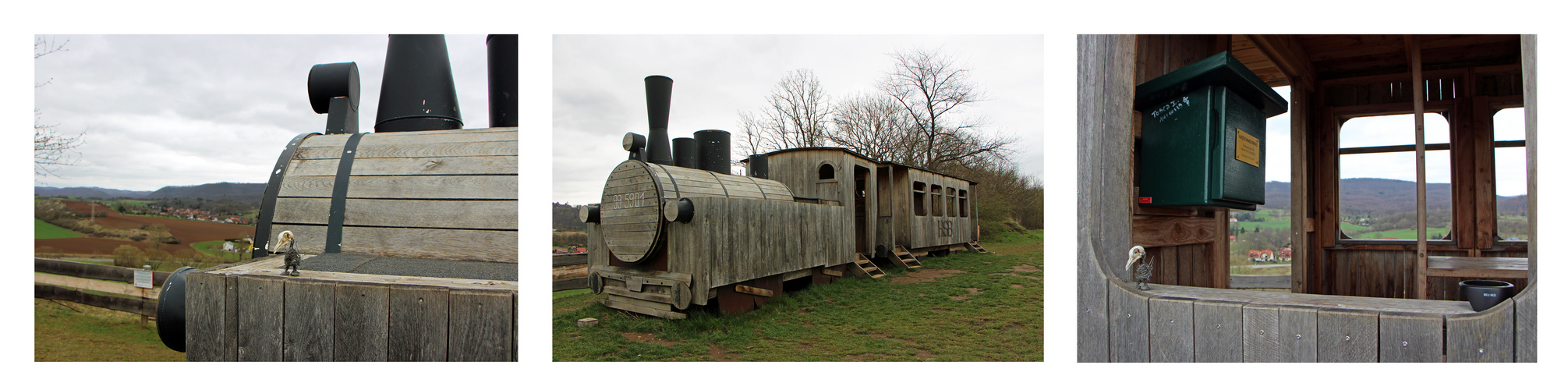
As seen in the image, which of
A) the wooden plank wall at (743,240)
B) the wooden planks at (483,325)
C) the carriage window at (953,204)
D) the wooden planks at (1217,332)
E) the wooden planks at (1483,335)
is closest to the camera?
the wooden planks at (1483,335)

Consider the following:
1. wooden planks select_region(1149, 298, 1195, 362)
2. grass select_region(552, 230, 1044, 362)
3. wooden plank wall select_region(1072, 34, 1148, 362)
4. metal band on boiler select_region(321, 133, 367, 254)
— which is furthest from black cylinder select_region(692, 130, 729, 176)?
wooden planks select_region(1149, 298, 1195, 362)

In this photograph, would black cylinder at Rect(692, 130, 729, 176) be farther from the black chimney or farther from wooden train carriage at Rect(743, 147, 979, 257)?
the black chimney

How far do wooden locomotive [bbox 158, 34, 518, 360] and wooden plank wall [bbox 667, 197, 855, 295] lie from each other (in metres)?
2.48

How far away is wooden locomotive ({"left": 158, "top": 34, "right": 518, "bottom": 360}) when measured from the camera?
5.86 ft

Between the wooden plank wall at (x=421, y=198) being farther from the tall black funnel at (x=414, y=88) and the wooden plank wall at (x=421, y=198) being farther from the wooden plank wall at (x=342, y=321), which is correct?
the tall black funnel at (x=414, y=88)

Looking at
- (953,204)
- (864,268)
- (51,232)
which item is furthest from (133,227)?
(953,204)

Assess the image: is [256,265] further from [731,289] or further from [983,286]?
[983,286]

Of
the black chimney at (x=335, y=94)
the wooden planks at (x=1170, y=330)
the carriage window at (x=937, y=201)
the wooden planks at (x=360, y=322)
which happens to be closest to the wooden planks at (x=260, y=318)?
the wooden planks at (x=360, y=322)

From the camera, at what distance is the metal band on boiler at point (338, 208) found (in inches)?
97.9

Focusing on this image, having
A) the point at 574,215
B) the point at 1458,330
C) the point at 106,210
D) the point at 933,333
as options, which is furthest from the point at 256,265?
the point at 574,215

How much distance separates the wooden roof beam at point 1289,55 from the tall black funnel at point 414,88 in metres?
4.59

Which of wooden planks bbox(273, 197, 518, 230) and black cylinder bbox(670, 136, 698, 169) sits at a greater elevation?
black cylinder bbox(670, 136, 698, 169)

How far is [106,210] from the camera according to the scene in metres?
5.34

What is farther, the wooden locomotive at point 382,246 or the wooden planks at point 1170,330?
the wooden locomotive at point 382,246
